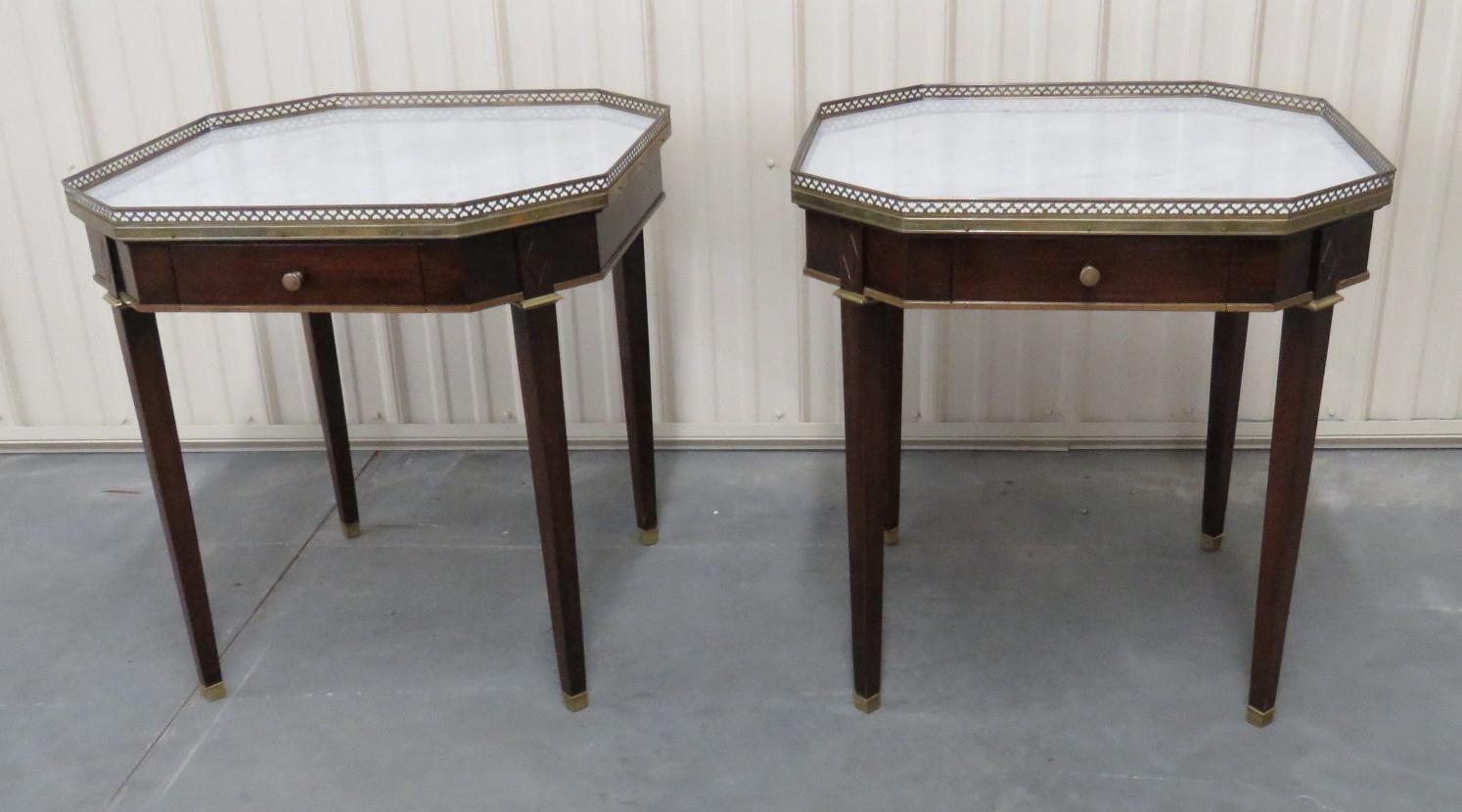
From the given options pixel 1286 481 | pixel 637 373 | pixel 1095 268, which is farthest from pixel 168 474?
pixel 1286 481

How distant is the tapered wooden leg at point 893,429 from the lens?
2.71 m

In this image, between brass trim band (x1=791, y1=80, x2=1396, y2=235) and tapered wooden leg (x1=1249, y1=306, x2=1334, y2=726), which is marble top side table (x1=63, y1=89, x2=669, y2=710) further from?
tapered wooden leg (x1=1249, y1=306, x2=1334, y2=726)

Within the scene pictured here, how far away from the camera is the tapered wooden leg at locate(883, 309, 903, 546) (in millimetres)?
2709

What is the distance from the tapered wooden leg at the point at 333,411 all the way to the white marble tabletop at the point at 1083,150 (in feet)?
3.65

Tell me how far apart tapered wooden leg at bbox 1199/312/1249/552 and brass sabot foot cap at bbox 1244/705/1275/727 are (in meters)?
0.58

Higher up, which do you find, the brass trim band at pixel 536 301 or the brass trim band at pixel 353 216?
the brass trim band at pixel 353 216

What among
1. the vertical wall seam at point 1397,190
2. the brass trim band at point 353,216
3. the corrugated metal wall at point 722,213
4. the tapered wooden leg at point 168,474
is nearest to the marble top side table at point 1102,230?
the brass trim band at point 353,216

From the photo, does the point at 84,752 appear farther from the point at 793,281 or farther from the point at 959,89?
the point at 959,89

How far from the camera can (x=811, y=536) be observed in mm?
2994

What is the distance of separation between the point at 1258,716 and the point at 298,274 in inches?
64.4

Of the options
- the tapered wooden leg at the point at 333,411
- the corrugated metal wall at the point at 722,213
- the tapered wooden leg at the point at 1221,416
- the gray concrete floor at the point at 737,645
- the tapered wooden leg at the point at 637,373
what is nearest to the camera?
the gray concrete floor at the point at 737,645

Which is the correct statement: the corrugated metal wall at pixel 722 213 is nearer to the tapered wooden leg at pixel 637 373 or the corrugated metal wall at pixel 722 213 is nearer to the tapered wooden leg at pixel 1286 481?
the tapered wooden leg at pixel 637 373

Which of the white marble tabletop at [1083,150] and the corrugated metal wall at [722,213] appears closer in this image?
the white marble tabletop at [1083,150]

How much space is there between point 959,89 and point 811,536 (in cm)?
95
